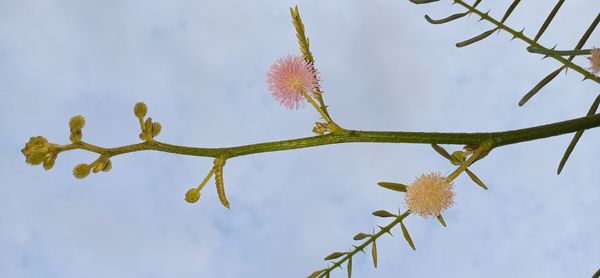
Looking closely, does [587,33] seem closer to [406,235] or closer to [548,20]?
[548,20]

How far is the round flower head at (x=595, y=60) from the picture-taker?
1116mm

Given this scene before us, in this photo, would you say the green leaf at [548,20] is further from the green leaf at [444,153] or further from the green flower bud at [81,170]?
the green flower bud at [81,170]

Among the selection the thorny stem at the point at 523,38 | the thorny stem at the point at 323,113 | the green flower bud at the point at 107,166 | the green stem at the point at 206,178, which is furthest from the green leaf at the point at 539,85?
the green flower bud at the point at 107,166

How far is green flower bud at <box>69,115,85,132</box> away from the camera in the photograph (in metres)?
0.97

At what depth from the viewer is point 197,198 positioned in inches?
36.3

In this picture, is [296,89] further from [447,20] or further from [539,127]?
[447,20]

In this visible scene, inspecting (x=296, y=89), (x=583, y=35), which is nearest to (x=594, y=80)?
(x=583, y=35)

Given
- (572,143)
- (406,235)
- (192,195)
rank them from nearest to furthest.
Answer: (192,195) → (406,235) → (572,143)

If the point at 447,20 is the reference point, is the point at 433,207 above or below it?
below

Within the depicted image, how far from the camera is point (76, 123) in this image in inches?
38.2

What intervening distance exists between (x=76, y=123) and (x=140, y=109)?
0.29 ft

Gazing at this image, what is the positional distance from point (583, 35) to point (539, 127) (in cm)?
40

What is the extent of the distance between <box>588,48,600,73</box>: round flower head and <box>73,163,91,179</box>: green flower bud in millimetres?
783

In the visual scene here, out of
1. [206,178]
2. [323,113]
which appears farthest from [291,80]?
[206,178]
